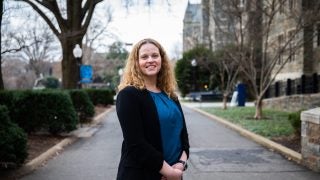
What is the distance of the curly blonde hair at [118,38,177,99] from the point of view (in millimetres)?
3494

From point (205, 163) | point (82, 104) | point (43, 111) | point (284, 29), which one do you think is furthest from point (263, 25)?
point (205, 163)

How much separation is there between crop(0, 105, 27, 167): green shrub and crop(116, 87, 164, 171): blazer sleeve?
4.94 m

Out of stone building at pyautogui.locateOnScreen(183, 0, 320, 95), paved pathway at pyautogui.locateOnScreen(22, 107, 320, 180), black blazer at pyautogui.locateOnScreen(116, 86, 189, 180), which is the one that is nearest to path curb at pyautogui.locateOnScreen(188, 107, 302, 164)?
paved pathway at pyautogui.locateOnScreen(22, 107, 320, 180)

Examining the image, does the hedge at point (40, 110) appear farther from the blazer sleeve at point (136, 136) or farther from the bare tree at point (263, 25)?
the blazer sleeve at point (136, 136)

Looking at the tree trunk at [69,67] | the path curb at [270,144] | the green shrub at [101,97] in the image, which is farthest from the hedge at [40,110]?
the green shrub at [101,97]

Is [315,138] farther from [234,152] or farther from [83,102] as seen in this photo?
[83,102]

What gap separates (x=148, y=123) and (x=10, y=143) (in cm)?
516

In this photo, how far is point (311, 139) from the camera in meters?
9.09

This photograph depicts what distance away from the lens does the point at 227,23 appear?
25953 mm

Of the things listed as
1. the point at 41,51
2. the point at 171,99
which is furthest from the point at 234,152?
the point at 41,51

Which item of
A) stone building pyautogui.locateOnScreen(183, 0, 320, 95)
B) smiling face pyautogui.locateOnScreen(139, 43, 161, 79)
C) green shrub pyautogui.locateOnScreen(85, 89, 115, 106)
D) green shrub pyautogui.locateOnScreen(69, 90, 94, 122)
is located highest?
stone building pyautogui.locateOnScreen(183, 0, 320, 95)

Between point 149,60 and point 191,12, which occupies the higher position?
point 191,12

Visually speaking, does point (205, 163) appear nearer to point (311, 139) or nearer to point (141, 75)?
point (311, 139)

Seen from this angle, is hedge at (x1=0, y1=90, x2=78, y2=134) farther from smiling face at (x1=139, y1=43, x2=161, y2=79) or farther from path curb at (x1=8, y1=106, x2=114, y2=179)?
smiling face at (x1=139, y1=43, x2=161, y2=79)
